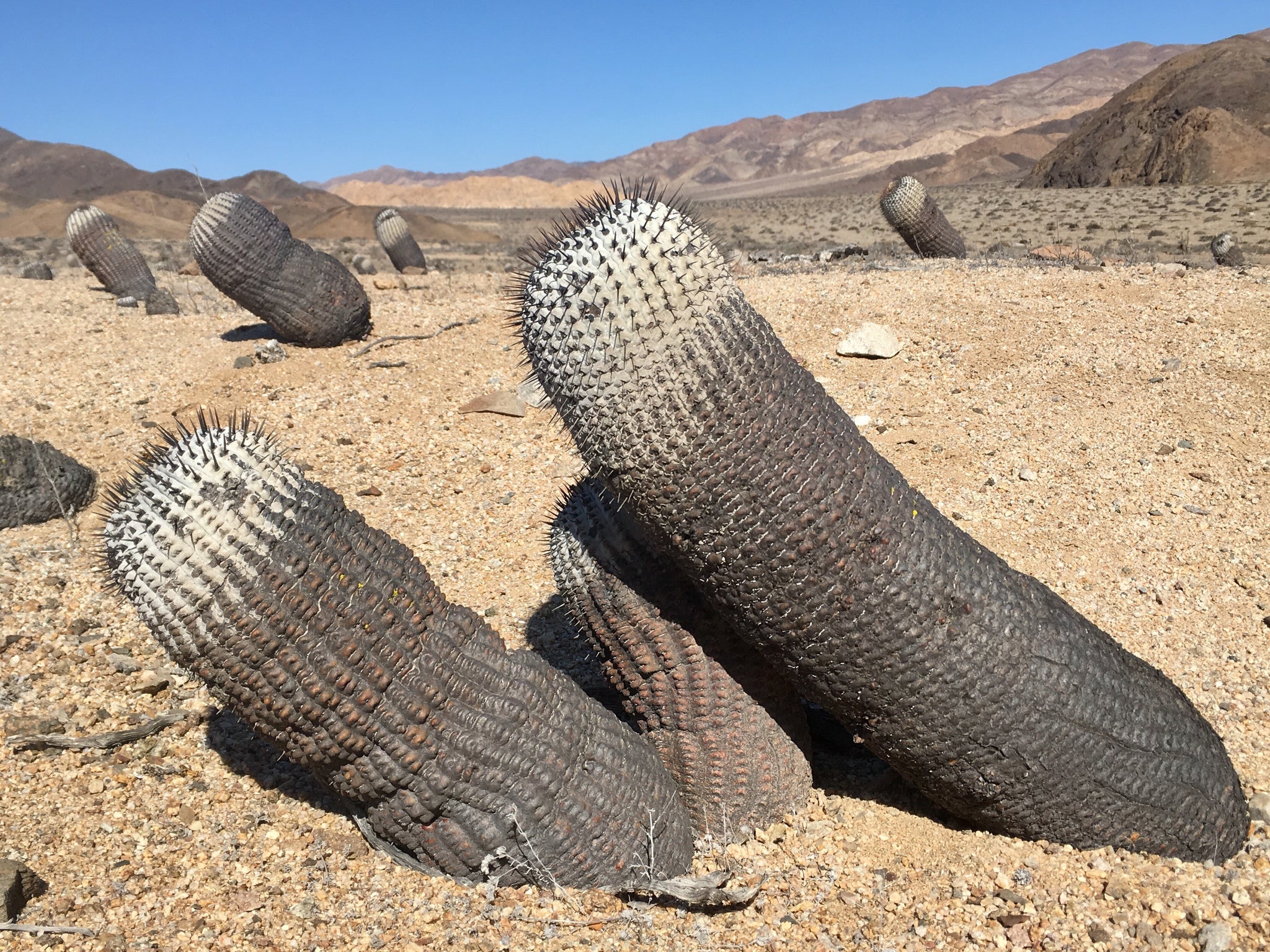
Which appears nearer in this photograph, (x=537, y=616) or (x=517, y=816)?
(x=517, y=816)

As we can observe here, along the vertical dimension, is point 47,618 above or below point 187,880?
above

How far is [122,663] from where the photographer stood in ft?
14.7

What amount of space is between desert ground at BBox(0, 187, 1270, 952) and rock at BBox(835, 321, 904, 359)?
166 mm

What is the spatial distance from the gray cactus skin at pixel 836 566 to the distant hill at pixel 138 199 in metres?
9.54

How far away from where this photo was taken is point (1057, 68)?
153 m

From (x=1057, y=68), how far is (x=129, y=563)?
184781 mm

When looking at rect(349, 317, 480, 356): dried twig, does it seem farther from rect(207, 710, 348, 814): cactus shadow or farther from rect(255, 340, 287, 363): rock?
rect(207, 710, 348, 814): cactus shadow

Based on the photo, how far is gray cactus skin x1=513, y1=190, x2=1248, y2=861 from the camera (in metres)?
2.78

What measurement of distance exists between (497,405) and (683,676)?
17.3ft

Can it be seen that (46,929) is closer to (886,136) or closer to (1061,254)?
(1061,254)

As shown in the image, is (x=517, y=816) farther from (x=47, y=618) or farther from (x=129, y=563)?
(x=47, y=618)

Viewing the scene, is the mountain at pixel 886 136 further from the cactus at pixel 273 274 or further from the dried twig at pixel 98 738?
the dried twig at pixel 98 738

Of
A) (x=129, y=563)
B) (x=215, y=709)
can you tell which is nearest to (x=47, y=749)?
(x=215, y=709)

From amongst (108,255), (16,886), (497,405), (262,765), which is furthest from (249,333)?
(16,886)
